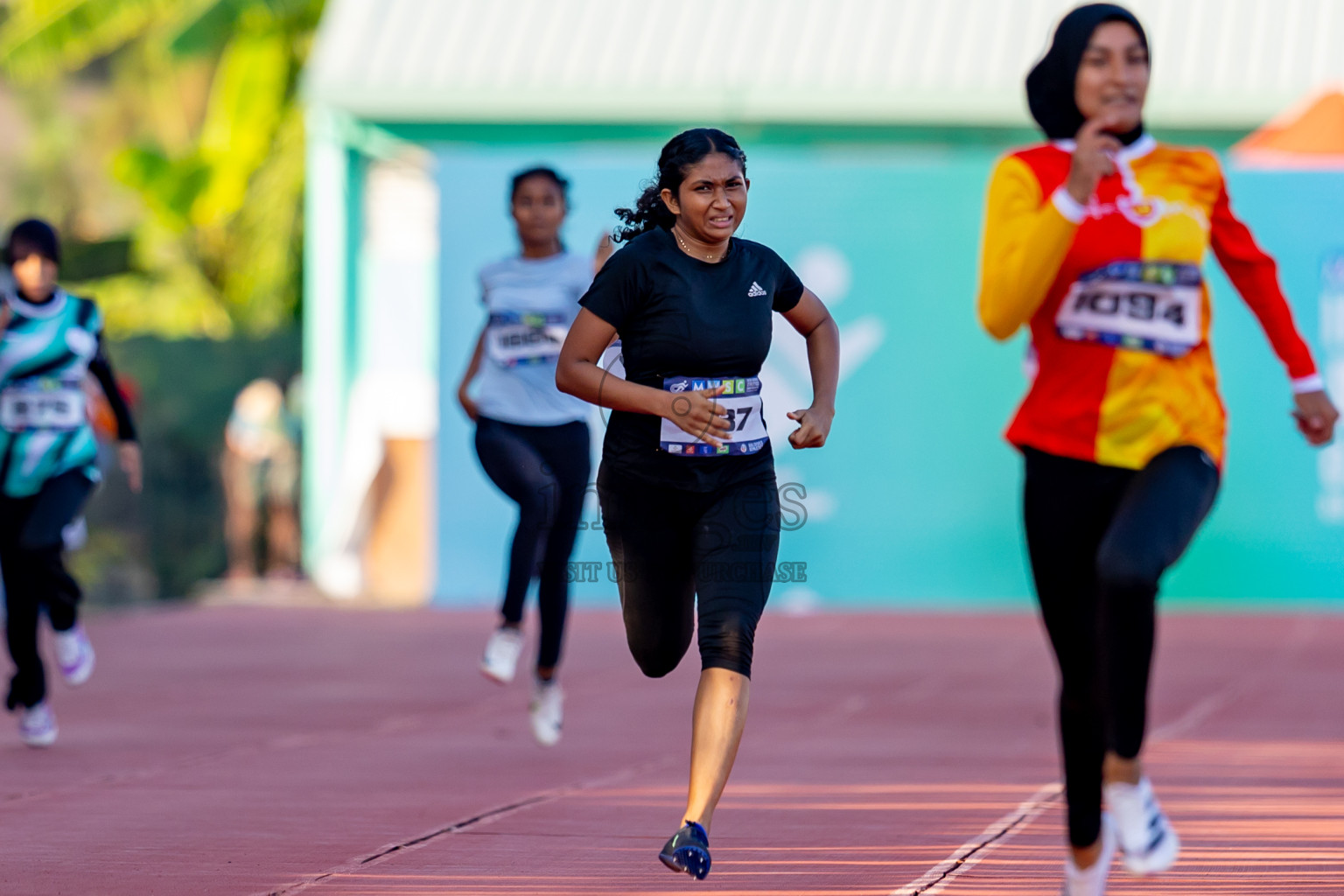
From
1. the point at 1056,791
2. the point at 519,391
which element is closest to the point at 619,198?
the point at 519,391

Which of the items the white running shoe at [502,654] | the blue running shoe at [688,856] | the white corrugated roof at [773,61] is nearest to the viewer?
the blue running shoe at [688,856]

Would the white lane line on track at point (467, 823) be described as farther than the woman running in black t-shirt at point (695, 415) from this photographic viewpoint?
Yes

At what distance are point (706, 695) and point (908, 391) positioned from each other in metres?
11.9

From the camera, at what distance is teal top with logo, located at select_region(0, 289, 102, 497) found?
333 inches

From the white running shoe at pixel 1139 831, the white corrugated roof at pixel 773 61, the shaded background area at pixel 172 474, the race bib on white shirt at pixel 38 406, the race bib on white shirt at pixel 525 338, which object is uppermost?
the white corrugated roof at pixel 773 61

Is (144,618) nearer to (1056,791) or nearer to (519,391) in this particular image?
(519,391)

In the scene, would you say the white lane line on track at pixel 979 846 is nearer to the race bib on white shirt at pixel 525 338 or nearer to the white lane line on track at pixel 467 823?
the white lane line on track at pixel 467 823

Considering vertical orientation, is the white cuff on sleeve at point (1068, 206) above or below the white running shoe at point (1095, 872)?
above

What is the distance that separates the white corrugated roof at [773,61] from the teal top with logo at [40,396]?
1108 cm

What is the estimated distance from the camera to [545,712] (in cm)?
842

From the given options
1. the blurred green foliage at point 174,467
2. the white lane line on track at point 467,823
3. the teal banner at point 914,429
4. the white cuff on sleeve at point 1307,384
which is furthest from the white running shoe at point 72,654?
the teal banner at point 914,429

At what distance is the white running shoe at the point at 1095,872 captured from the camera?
15.3ft

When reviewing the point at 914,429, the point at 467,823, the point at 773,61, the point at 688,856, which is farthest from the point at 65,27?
the point at 688,856

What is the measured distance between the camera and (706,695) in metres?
5.20
